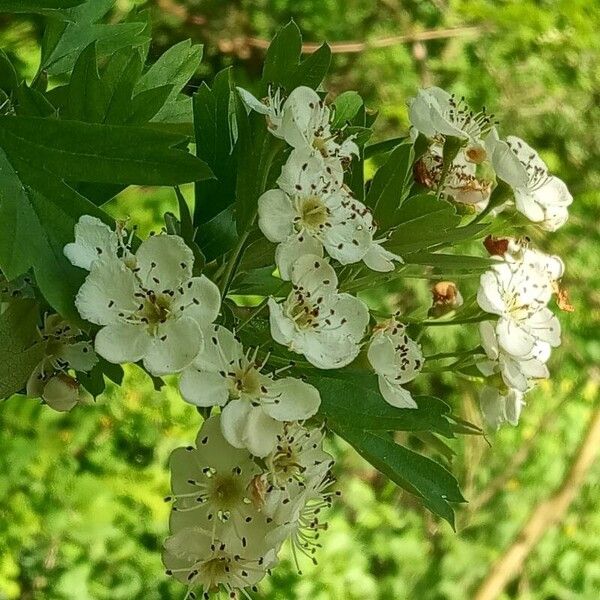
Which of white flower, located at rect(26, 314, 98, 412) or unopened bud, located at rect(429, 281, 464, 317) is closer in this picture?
white flower, located at rect(26, 314, 98, 412)

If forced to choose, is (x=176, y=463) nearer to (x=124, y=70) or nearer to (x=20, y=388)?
(x=20, y=388)

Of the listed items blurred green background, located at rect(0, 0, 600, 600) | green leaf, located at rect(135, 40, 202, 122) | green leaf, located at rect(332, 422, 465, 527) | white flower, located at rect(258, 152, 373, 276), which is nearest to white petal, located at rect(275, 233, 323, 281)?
white flower, located at rect(258, 152, 373, 276)

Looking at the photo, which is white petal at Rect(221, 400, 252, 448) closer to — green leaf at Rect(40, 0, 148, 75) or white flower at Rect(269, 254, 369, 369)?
white flower at Rect(269, 254, 369, 369)

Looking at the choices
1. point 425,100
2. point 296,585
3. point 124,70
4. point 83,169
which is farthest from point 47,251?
point 296,585

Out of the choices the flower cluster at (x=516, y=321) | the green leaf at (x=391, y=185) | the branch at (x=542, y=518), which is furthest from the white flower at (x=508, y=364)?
the branch at (x=542, y=518)

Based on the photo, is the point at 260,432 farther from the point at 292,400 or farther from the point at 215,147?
the point at 215,147

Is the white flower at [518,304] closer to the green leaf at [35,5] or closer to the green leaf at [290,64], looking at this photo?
the green leaf at [290,64]
